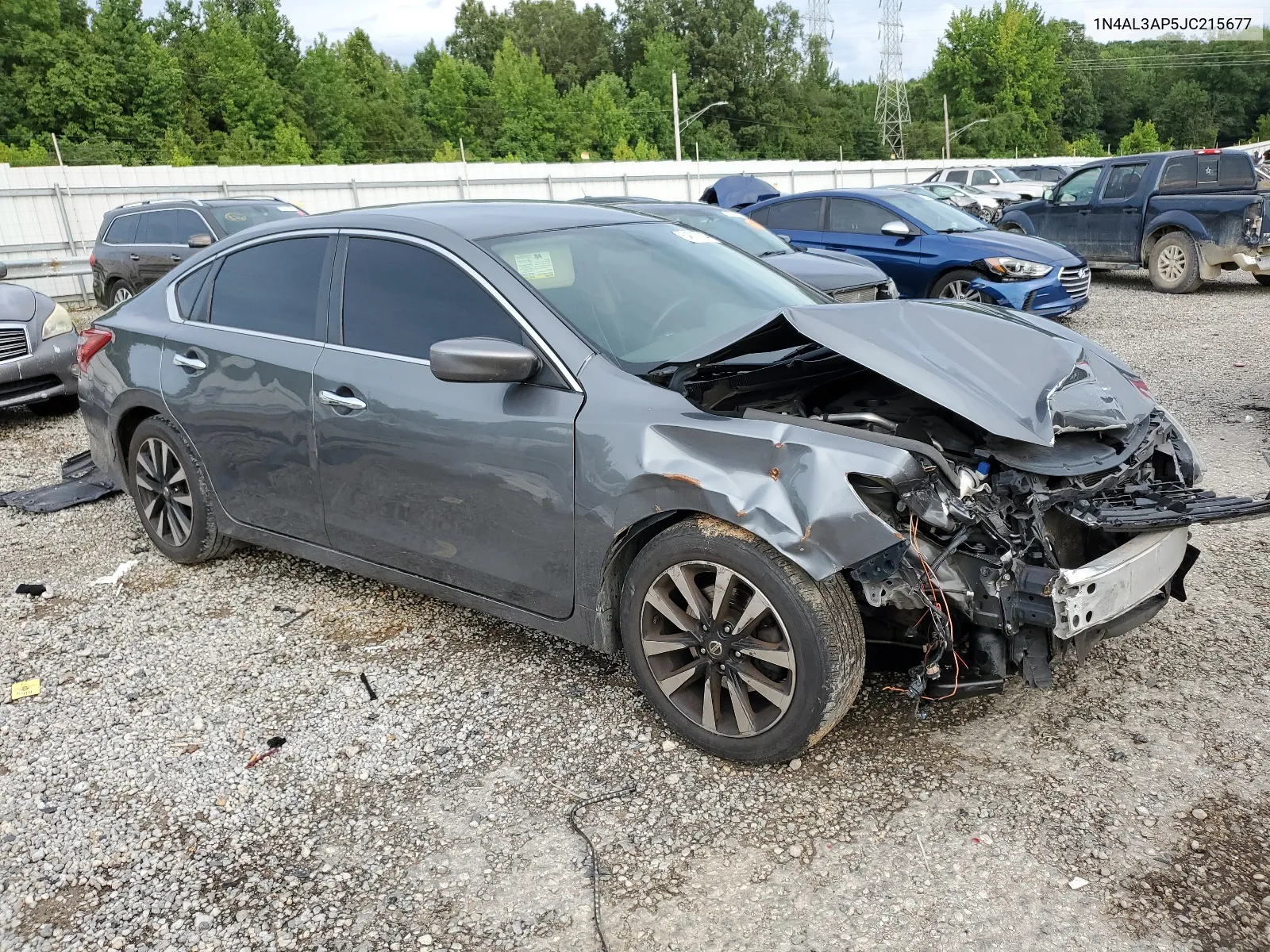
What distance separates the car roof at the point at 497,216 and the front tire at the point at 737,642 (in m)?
1.50

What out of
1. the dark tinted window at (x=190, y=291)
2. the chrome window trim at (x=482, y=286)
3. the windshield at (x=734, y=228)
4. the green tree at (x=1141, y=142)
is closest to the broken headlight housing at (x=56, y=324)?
the dark tinted window at (x=190, y=291)

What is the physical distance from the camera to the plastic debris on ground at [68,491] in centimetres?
620

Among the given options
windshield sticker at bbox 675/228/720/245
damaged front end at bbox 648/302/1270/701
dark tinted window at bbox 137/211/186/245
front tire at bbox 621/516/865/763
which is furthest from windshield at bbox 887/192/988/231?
dark tinted window at bbox 137/211/186/245

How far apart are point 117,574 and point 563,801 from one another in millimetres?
3167

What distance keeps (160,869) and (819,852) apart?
6.10 ft

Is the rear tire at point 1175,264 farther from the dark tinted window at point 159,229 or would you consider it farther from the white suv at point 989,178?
the dark tinted window at point 159,229

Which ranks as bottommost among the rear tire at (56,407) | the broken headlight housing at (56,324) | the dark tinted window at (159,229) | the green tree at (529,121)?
the rear tire at (56,407)

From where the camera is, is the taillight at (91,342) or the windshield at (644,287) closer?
the windshield at (644,287)

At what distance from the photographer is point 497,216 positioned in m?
4.00

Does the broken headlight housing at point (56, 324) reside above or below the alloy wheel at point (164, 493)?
above

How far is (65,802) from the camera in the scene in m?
3.16

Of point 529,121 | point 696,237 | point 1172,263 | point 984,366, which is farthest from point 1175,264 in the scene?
point 529,121

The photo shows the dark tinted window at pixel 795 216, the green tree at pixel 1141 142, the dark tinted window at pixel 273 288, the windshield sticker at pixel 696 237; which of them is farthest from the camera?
the green tree at pixel 1141 142

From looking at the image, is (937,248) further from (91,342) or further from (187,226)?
(187,226)
